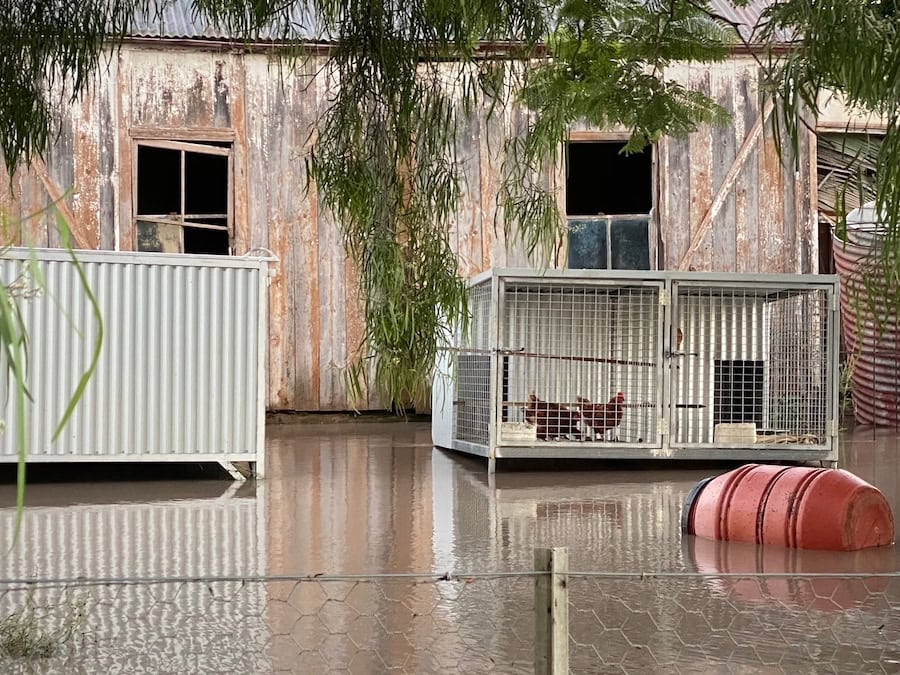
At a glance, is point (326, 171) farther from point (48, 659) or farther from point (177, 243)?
point (177, 243)

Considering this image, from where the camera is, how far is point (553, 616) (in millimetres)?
3518

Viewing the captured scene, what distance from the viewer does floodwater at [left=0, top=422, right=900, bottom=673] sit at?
15.6 ft

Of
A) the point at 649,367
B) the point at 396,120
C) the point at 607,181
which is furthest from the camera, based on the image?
the point at 607,181

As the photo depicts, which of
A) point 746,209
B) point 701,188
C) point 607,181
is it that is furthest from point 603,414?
point 607,181

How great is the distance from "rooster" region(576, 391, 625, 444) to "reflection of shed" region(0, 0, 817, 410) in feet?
17.9

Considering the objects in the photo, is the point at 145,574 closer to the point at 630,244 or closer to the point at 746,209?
the point at 630,244

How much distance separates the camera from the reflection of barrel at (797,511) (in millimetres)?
7496

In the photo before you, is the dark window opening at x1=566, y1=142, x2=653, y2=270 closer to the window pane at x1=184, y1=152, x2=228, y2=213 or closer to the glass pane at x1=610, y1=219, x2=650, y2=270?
the glass pane at x1=610, y1=219, x2=650, y2=270

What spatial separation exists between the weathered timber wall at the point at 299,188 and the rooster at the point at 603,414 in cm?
515

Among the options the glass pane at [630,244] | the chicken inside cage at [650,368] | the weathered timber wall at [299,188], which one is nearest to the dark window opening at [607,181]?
the glass pane at [630,244]

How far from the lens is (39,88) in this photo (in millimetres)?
4352

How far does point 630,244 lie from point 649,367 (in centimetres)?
594

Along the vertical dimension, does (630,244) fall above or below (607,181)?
below

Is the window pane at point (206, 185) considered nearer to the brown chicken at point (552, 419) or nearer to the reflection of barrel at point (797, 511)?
the brown chicken at point (552, 419)
